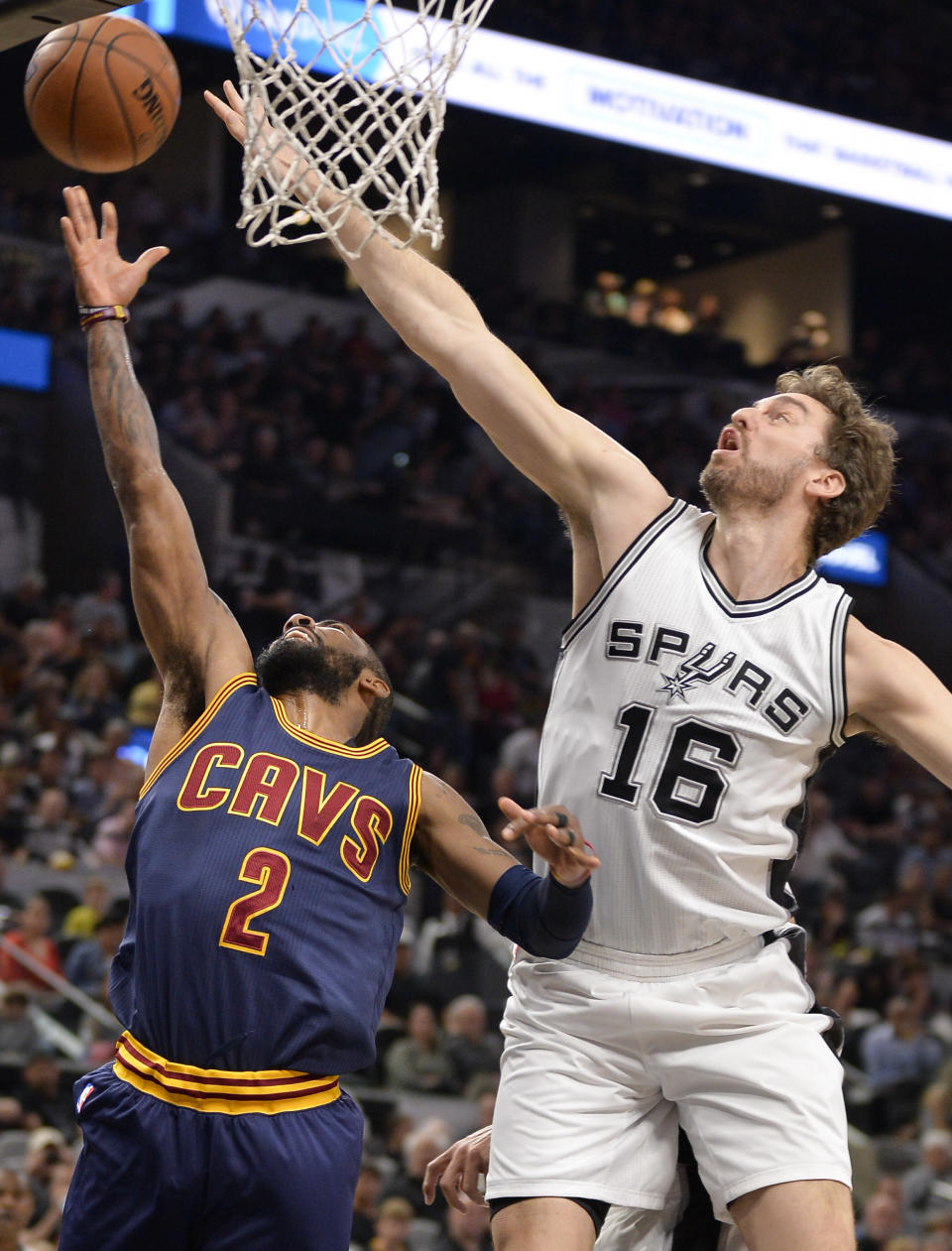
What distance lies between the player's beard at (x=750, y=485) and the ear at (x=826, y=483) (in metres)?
0.04

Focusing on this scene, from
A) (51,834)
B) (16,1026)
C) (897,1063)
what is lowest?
(897,1063)

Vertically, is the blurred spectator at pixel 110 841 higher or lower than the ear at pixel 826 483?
lower

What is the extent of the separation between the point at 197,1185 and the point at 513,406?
61.7 inches

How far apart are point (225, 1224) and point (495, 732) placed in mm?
9225

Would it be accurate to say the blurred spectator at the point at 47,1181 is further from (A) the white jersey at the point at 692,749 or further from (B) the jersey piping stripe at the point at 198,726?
(A) the white jersey at the point at 692,749

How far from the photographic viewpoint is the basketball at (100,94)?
3.75 m

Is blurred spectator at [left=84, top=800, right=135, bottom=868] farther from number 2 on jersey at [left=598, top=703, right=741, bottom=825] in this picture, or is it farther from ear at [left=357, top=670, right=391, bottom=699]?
number 2 on jersey at [left=598, top=703, right=741, bottom=825]

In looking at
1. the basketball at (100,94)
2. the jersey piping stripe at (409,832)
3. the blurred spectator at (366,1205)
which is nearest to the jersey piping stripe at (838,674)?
the jersey piping stripe at (409,832)

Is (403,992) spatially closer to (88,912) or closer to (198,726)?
(88,912)

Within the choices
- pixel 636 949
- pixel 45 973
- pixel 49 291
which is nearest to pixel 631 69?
pixel 49 291

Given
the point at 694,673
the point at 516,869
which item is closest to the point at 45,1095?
the point at 516,869

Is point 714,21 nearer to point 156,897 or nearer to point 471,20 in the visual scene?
point 471,20

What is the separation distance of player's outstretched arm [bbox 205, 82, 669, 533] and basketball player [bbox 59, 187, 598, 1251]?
0.56 meters

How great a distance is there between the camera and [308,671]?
11.2ft
